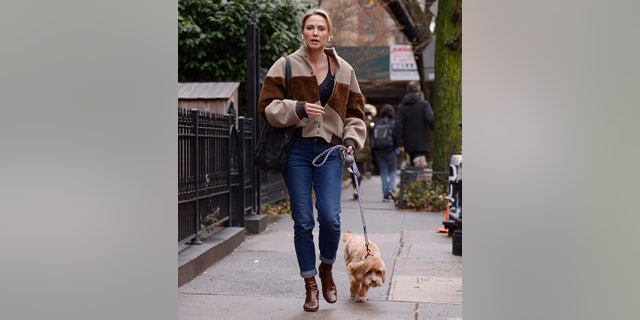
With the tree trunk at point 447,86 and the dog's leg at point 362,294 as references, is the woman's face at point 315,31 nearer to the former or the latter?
the dog's leg at point 362,294

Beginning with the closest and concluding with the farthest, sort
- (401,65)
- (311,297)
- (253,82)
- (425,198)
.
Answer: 1. (311,297)
2. (253,82)
3. (425,198)
4. (401,65)

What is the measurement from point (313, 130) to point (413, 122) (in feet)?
28.0

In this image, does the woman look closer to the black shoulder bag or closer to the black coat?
the black shoulder bag

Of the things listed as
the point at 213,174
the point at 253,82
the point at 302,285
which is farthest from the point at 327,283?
the point at 253,82

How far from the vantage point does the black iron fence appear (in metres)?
6.36

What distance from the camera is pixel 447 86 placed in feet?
40.6

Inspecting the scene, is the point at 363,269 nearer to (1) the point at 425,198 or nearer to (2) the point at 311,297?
(2) the point at 311,297

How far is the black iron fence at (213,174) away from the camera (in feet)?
20.9

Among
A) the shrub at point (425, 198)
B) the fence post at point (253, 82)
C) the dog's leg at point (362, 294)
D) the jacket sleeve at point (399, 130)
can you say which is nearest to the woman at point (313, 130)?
the dog's leg at point (362, 294)

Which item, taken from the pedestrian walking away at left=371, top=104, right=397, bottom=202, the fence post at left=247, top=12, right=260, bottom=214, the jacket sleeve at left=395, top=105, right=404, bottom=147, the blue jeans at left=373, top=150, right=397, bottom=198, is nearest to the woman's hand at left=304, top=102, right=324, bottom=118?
the fence post at left=247, top=12, right=260, bottom=214
